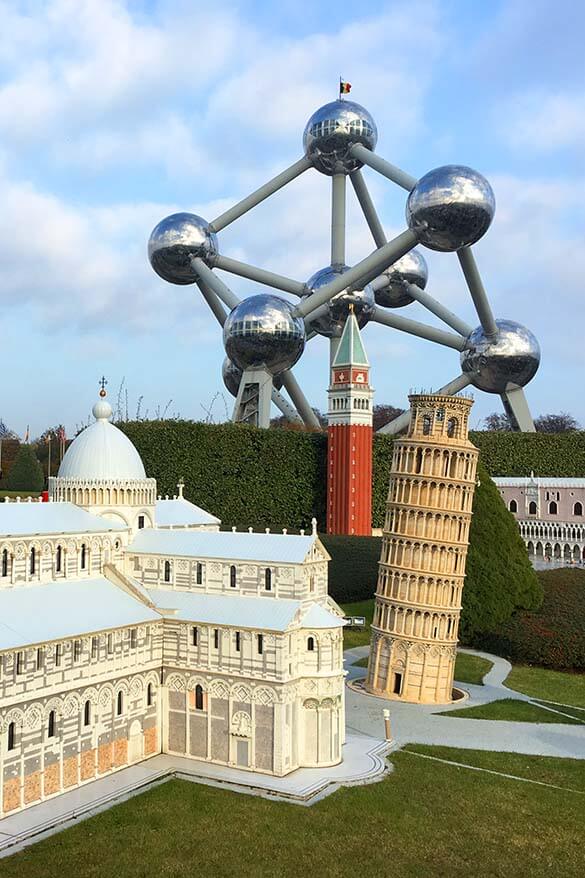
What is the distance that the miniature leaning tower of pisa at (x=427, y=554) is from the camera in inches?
1410

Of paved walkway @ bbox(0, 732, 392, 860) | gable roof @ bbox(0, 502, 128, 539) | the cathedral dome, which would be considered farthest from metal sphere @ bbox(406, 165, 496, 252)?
paved walkway @ bbox(0, 732, 392, 860)

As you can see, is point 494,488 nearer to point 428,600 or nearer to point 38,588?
point 428,600

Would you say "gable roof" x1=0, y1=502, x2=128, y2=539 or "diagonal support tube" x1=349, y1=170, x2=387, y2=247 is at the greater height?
"diagonal support tube" x1=349, y1=170, x2=387, y2=247

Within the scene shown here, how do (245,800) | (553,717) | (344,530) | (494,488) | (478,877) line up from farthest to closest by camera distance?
(344,530)
(494,488)
(553,717)
(245,800)
(478,877)

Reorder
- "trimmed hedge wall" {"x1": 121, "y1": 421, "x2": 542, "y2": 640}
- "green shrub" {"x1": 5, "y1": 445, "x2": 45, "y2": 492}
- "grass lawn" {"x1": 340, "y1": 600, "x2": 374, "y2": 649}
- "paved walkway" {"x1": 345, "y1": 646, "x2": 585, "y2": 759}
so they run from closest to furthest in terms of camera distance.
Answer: "paved walkway" {"x1": 345, "y1": 646, "x2": 585, "y2": 759} < "grass lawn" {"x1": 340, "y1": 600, "x2": 374, "y2": 649} < "trimmed hedge wall" {"x1": 121, "y1": 421, "x2": 542, "y2": 640} < "green shrub" {"x1": 5, "y1": 445, "x2": 45, "y2": 492}

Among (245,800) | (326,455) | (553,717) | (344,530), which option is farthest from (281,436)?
(245,800)

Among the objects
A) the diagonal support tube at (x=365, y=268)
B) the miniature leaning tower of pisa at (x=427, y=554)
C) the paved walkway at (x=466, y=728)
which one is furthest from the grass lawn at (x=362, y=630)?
the diagonal support tube at (x=365, y=268)

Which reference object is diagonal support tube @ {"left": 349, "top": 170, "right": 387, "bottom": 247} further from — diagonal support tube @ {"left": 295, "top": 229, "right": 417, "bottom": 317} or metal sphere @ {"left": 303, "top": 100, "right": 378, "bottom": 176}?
diagonal support tube @ {"left": 295, "top": 229, "right": 417, "bottom": 317}

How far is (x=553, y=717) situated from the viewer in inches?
1334

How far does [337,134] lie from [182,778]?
55148mm

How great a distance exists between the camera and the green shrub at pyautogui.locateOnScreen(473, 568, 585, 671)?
41469 mm

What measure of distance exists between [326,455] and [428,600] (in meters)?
24.9

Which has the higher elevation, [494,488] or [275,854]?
[494,488]

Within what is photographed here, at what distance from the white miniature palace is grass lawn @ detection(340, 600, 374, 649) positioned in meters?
16.2
